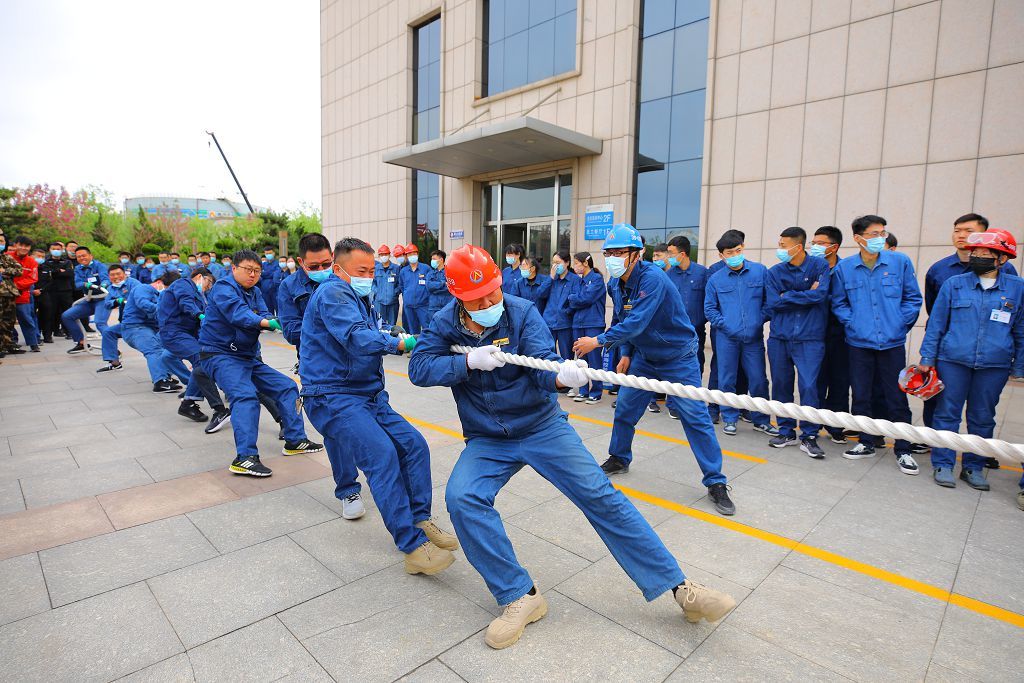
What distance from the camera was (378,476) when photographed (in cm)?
310

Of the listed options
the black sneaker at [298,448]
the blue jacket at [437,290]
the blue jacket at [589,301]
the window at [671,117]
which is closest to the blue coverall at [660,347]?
the black sneaker at [298,448]

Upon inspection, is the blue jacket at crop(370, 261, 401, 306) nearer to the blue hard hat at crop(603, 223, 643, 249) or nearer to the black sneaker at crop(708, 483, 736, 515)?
the blue hard hat at crop(603, 223, 643, 249)

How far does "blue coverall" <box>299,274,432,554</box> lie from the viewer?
10.2 ft

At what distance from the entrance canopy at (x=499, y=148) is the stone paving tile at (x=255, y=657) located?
10.2 metres

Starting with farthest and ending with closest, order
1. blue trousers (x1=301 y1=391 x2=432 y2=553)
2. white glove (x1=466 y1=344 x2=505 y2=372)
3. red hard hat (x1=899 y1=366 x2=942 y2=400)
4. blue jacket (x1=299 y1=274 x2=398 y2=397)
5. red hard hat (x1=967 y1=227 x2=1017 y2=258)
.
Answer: red hard hat (x1=899 y1=366 x2=942 y2=400) → red hard hat (x1=967 y1=227 x2=1017 y2=258) → blue jacket (x1=299 y1=274 x2=398 y2=397) → blue trousers (x1=301 y1=391 x2=432 y2=553) → white glove (x1=466 y1=344 x2=505 y2=372)

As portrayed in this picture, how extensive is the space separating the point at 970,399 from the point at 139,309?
9788mm

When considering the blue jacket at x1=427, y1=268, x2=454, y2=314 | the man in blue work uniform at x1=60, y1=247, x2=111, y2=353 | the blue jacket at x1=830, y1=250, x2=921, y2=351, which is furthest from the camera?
the blue jacket at x1=427, y1=268, x2=454, y2=314

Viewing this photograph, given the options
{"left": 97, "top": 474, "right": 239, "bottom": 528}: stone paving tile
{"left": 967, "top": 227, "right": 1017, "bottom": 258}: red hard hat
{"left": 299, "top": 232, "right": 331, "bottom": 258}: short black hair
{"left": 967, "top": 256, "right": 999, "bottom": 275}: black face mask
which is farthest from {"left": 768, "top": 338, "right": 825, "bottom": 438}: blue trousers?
{"left": 97, "top": 474, "right": 239, "bottom": 528}: stone paving tile

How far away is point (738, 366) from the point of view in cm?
625

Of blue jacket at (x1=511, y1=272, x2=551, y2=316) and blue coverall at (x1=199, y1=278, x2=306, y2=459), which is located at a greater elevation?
blue jacket at (x1=511, y1=272, x2=551, y2=316)

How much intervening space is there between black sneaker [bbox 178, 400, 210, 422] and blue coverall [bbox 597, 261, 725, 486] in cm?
475

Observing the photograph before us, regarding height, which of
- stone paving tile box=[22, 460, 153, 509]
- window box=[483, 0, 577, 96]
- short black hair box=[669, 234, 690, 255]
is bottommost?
stone paving tile box=[22, 460, 153, 509]

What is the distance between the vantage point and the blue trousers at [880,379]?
4977 millimetres

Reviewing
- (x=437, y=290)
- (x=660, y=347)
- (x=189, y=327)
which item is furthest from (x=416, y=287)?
(x=660, y=347)
